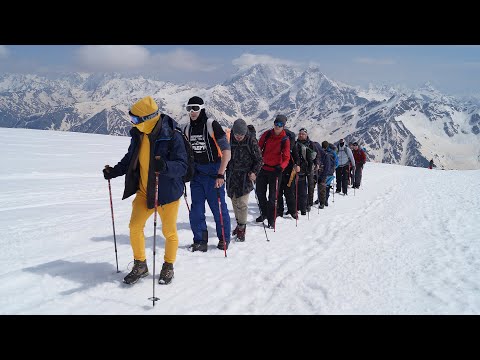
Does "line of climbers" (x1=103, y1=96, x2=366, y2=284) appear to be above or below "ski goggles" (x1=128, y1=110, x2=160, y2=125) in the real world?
below

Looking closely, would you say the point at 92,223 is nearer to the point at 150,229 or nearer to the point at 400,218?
the point at 150,229

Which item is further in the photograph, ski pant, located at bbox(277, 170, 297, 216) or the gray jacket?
the gray jacket

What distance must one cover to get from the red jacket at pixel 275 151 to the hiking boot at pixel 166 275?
190 inches

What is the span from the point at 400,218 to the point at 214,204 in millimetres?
6065

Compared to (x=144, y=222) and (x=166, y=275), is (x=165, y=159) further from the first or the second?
(x=166, y=275)

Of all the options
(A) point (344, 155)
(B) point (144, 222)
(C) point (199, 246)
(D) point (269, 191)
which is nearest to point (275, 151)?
(D) point (269, 191)

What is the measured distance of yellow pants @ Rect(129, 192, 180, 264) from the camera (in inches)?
205

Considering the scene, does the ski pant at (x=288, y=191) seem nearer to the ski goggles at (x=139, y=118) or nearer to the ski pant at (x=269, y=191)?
the ski pant at (x=269, y=191)

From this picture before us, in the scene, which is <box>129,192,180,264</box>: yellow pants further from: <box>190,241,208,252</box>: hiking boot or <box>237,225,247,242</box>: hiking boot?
<box>237,225,247,242</box>: hiking boot

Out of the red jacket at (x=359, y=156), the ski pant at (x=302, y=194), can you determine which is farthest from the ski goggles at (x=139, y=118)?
the red jacket at (x=359, y=156)

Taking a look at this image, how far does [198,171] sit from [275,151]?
10.4 ft

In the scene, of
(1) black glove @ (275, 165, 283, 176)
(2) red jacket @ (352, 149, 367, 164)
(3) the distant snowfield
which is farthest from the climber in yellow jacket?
(2) red jacket @ (352, 149, 367, 164)

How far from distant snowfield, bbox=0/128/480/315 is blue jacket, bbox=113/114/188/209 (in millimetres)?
1397

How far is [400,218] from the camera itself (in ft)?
33.5
